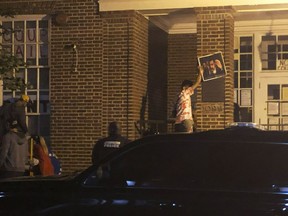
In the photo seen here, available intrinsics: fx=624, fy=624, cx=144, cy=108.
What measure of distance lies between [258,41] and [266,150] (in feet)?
31.2

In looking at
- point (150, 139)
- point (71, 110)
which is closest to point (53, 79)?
point (71, 110)

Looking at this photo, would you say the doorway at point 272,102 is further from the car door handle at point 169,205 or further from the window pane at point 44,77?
→ the car door handle at point 169,205

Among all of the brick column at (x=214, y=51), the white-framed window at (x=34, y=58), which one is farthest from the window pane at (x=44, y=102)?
the brick column at (x=214, y=51)

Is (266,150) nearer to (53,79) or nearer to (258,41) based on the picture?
(53,79)

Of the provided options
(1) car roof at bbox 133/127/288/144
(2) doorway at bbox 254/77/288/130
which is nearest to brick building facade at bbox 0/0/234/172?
(2) doorway at bbox 254/77/288/130

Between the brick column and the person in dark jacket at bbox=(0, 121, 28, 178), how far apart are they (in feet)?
Result: 13.6

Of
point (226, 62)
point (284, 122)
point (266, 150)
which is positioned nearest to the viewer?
point (266, 150)

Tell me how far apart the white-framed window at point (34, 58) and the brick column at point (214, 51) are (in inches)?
129

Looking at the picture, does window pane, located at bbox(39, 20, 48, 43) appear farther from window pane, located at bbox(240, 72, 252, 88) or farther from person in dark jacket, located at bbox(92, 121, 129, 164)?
window pane, located at bbox(240, 72, 252, 88)

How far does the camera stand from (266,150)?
215 inches

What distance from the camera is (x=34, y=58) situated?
1323cm

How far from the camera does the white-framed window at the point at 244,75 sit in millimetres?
14750

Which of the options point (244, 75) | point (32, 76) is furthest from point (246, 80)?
point (32, 76)

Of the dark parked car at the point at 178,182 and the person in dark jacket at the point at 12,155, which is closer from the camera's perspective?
the dark parked car at the point at 178,182
